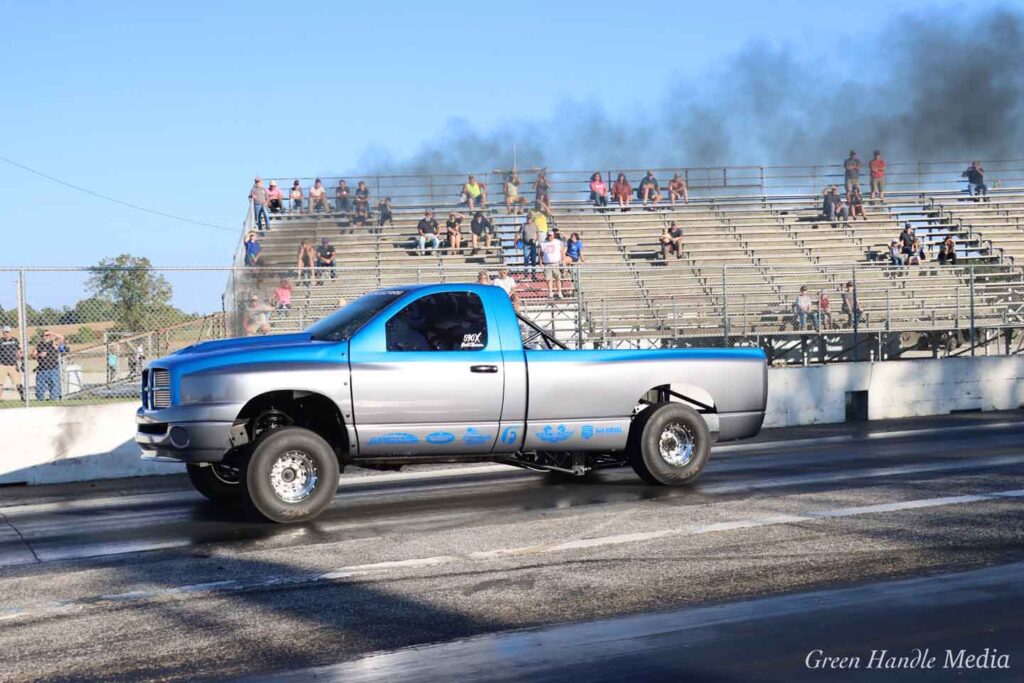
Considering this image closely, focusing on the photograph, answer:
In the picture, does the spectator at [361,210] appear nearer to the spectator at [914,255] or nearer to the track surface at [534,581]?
the spectator at [914,255]

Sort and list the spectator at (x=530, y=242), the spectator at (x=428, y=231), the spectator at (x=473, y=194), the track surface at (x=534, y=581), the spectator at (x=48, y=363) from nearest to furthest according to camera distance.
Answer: the track surface at (x=534, y=581), the spectator at (x=48, y=363), the spectator at (x=530, y=242), the spectator at (x=428, y=231), the spectator at (x=473, y=194)

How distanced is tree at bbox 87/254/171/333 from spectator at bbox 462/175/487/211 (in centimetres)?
1880

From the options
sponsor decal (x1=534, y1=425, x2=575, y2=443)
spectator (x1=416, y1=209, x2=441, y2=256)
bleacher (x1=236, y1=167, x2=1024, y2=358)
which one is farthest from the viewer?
spectator (x1=416, y1=209, x2=441, y2=256)

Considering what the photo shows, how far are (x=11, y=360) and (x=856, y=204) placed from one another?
85.2ft

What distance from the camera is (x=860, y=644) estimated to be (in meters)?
5.59

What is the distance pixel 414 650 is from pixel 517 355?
4791mm

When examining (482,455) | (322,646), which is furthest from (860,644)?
(482,455)

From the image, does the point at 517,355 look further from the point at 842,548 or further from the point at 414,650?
the point at 414,650

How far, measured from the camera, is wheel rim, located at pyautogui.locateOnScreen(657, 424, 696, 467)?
436 inches

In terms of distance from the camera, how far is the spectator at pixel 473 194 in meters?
33.2

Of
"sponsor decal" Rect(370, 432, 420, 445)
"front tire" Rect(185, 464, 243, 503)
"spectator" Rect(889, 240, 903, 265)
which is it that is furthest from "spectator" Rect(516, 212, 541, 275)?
"sponsor decal" Rect(370, 432, 420, 445)

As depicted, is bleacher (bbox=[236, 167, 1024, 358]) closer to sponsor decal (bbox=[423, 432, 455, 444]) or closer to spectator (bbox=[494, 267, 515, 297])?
spectator (bbox=[494, 267, 515, 297])

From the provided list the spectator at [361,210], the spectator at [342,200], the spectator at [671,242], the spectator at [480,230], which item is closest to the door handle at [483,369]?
the spectator at [480,230]

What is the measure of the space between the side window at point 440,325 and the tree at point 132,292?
5.43 m
